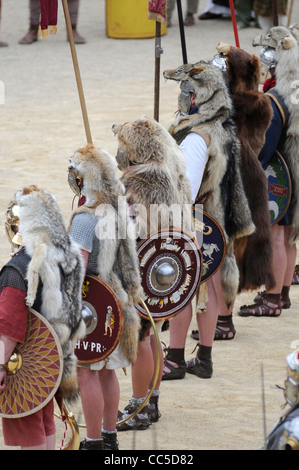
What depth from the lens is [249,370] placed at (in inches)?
227

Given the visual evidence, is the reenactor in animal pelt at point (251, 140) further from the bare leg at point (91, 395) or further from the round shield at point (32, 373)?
the round shield at point (32, 373)

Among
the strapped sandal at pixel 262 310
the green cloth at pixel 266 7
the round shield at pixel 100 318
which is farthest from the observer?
the green cloth at pixel 266 7

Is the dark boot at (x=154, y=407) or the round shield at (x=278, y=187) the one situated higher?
the round shield at (x=278, y=187)

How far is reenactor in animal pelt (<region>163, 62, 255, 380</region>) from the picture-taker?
17.3ft

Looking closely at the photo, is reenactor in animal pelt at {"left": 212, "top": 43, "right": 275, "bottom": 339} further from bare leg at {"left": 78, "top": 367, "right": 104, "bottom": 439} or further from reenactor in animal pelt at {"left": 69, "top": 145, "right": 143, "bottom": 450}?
bare leg at {"left": 78, "top": 367, "right": 104, "bottom": 439}

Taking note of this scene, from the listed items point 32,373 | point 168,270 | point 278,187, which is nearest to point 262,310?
point 278,187

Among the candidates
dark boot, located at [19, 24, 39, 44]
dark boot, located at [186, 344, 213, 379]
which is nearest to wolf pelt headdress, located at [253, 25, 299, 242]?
dark boot, located at [186, 344, 213, 379]

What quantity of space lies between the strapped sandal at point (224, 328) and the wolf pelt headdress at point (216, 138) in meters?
0.85

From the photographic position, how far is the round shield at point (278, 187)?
6.16m

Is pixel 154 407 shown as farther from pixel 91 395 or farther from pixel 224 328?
pixel 224 328

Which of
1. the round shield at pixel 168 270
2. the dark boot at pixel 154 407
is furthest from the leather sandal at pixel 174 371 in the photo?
the round shield at pixel 168 270

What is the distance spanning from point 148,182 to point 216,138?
805mm

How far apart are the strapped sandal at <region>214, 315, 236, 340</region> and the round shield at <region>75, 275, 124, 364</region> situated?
200 centimetres
